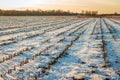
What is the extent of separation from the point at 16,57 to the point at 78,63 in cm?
272

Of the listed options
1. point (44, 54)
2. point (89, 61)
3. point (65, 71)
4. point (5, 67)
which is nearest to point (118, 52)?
point (89, 61)


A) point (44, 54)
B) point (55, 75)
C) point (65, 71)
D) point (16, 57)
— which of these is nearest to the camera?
point (55, 75)

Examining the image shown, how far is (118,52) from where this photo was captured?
12164mm

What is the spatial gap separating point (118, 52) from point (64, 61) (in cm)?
337

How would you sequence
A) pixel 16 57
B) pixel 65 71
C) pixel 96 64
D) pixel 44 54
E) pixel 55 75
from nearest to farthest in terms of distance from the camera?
pixel 55 75, pixel 65 71, pixel 96 64, pixel 16 57, pixel 44 54

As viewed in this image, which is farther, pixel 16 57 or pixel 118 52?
pixel 118 52

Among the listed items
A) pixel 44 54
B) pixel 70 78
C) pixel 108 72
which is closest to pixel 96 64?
pixel 108 72

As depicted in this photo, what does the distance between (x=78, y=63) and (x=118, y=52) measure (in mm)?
3221

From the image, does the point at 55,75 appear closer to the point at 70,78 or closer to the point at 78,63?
the point at 70,78

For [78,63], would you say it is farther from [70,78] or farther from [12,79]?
[12,79]

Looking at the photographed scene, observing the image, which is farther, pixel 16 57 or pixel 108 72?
pixel 16 57

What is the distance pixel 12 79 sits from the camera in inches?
292

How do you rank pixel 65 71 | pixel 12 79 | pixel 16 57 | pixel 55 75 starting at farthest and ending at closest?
pixel 16 57
pixel 65 71
pixel 55 75
pixel 12 79

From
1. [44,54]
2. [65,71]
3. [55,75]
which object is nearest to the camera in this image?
[55,75]
